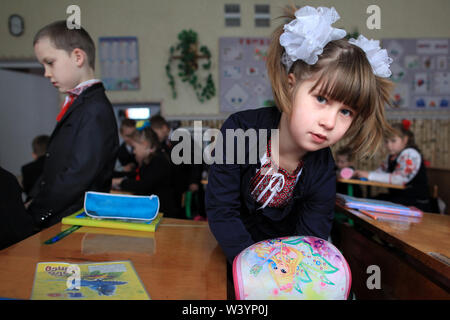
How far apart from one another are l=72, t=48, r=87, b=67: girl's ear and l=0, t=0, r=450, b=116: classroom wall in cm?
321

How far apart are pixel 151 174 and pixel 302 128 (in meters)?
1.88

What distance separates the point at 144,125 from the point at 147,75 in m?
2.16

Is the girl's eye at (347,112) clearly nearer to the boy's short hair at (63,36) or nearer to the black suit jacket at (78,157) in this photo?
the black suit jacket at (78,157)

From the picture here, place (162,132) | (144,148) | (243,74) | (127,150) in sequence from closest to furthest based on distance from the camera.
Answer: (144,148) < (162,132) < (127,150) < (243,74)

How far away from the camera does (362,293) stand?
157cm

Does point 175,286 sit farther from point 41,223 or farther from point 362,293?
point 362,293

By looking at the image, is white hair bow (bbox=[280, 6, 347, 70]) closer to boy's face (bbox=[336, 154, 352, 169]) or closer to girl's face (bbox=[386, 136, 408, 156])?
girl's face (bbox=[386, 136, 408, 156])

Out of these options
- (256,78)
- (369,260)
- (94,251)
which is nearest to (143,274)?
(94,251)

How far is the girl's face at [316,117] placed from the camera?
772mm

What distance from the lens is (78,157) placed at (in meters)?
1.35

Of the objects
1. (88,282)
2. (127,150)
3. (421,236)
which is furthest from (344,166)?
(88,282)

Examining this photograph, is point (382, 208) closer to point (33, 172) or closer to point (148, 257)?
point (148, 257)

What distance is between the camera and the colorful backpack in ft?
1.88

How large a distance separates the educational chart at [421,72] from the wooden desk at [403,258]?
12.1 ft
